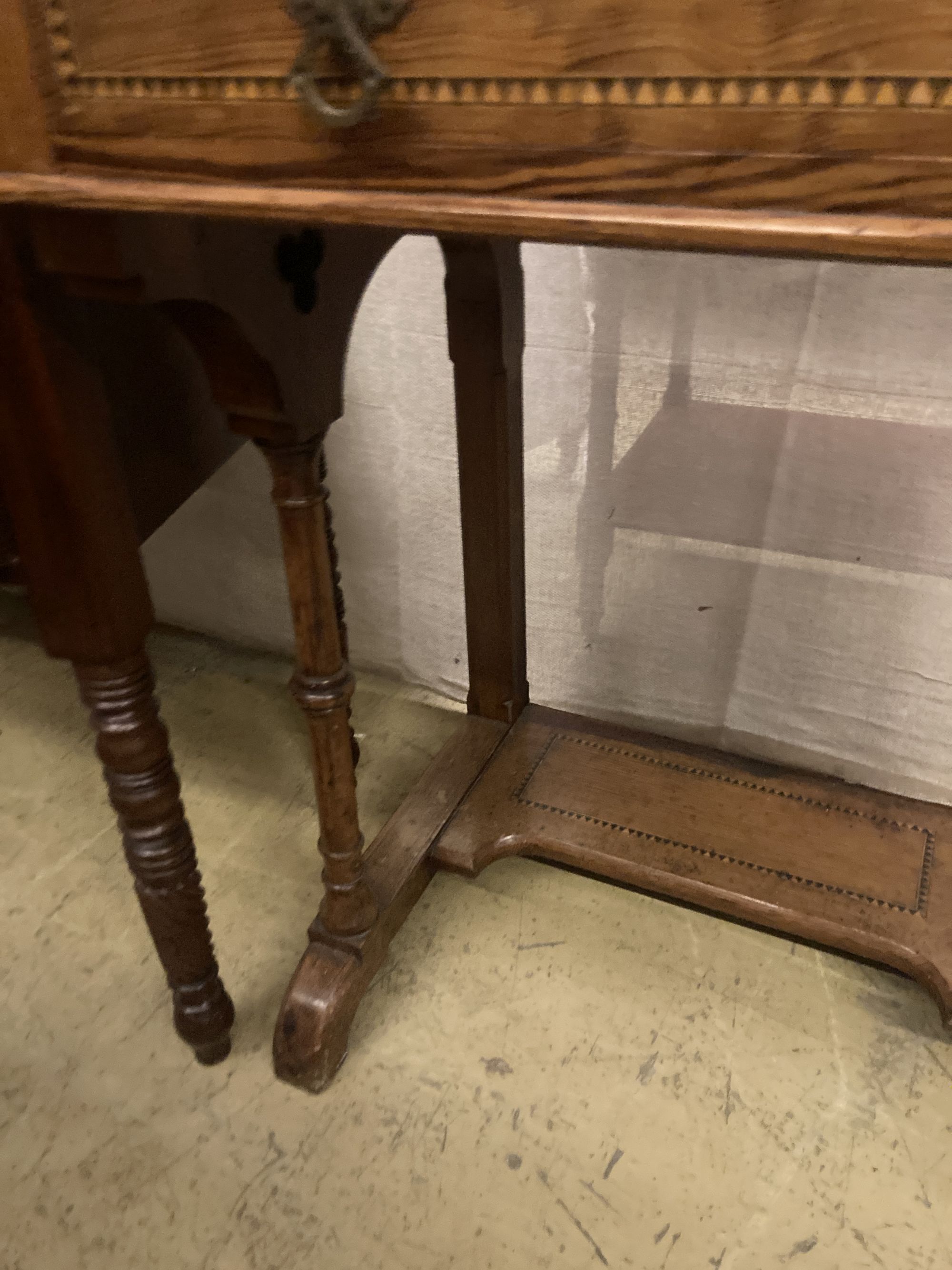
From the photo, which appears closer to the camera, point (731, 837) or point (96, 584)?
point (96, 584)

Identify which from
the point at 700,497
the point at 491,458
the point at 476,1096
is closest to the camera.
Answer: the point at 476,1096

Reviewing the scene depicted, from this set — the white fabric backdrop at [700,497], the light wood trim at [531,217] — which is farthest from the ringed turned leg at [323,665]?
the white fabric backdrop at [700,497]

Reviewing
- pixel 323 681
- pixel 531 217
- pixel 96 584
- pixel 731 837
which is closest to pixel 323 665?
pixel 323 681

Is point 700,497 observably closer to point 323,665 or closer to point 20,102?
point 323,665

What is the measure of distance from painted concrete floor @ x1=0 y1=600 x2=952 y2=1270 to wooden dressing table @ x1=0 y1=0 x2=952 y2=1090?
7 centimetres

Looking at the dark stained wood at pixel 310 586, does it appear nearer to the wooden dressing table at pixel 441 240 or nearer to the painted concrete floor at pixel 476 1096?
the wooden dressing table at pixel 441 240

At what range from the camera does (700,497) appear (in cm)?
117

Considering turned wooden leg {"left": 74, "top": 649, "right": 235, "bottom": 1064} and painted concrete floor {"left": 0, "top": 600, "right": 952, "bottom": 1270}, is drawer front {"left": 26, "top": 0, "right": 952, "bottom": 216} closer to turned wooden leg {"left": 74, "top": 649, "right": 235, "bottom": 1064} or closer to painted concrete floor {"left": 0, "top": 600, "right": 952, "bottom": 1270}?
turned wooden leg {"left": 74, "top": 649, "right": 235, "bottom": 1064}

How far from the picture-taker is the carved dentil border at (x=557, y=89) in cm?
35

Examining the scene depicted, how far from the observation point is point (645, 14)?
1.20 feet

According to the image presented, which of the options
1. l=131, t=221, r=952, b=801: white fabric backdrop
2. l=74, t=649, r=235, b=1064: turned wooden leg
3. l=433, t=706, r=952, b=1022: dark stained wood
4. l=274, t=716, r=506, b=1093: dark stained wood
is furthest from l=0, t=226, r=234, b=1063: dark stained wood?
l=131, t=221, r=952, b=801: white fabric backdrop

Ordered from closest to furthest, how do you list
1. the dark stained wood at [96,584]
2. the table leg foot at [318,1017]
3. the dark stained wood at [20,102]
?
the dark stained wood at [20,102] < the dark stained wood at [96,584] < the table leg foot at [318,1017]

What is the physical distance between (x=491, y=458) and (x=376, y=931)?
542 millimetres

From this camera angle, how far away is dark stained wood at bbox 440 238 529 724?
0.96 meters
